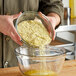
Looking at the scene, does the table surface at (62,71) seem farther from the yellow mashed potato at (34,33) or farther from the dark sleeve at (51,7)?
the dark sleeve at (51,7)

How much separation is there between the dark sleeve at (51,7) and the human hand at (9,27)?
1.30 ft

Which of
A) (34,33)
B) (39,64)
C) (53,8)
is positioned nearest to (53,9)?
(53,8)

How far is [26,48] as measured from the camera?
3.12ft

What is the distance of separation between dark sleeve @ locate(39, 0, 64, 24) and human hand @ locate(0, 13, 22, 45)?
0.40 meters

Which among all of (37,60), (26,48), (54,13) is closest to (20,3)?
(54,13)

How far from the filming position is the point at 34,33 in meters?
1.00

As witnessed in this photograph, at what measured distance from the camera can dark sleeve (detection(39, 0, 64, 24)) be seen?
140 cm

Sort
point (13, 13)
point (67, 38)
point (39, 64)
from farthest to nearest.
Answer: point (67, 38)
point (13, 13)
point (39, 64)

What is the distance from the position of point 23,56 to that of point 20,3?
1.77 ft

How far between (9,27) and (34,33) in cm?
13

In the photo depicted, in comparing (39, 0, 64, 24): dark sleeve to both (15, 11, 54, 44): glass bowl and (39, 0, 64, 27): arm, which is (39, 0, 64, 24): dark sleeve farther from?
(15, 11, 54, 44): glass bowl

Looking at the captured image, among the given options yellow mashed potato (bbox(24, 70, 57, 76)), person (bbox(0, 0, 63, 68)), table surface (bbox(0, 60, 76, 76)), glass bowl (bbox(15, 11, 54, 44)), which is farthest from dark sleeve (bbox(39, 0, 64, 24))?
yellow mashed potato (bbox(24, 70, 57, 76))

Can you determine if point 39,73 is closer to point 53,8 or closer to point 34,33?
point 34,33

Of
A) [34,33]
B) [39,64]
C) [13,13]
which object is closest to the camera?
[39,64]
